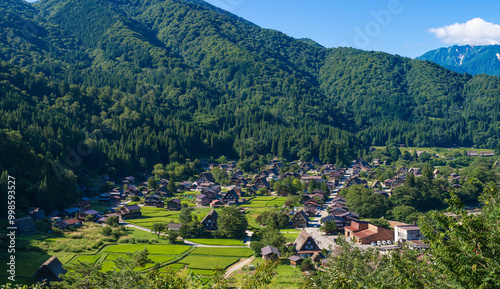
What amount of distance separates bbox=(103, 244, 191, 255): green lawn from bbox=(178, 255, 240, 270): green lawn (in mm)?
2133

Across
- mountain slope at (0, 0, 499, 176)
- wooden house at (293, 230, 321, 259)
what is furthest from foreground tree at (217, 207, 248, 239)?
mountain slope at (0, 0, 499, 176)

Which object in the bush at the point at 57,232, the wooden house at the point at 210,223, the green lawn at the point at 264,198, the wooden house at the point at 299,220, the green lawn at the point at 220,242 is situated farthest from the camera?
the green lawn at the point at 264,198

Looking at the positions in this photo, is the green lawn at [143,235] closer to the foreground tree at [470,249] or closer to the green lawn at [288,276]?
the green lawn at [288,276]

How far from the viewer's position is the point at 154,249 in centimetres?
Answer: 3559

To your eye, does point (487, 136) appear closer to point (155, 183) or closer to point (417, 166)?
point (417, 166)

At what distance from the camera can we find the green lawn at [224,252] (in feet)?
116

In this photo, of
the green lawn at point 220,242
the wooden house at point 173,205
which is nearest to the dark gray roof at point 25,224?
the green lawn at point 220,242

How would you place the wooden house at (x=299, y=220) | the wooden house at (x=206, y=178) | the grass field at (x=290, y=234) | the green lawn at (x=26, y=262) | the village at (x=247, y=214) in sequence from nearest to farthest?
the green lawn at (x=26, y=262) → the village at (x=247, y=214) → the grass field at (x=290, y=234) → the wooden house at (x=299, y=220) → the wooden house at (x=206, y=178)

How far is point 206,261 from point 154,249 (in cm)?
604

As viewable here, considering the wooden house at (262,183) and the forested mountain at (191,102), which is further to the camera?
the forested mountain at (191,102)

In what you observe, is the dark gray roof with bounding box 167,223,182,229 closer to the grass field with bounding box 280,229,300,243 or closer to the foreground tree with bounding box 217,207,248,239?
the foreground tree with bounding box 217,207,248,239

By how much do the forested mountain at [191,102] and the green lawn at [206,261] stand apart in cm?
2421

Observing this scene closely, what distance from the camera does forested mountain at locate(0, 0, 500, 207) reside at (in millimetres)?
77750

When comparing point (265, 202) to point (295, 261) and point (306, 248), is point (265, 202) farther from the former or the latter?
point (295, 261)
